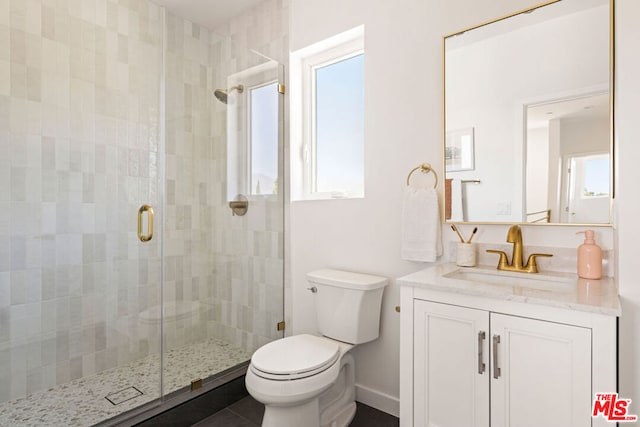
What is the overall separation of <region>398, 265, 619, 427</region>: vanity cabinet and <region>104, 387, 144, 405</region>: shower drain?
141cm

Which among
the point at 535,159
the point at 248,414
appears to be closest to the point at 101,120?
the point at 248,414

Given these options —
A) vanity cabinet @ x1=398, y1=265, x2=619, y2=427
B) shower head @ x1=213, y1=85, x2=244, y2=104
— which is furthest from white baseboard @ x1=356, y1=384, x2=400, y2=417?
shower head @ x1=213, y1=85, x2=244, y2=104

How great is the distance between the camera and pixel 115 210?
1994mm

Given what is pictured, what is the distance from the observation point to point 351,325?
1.80m

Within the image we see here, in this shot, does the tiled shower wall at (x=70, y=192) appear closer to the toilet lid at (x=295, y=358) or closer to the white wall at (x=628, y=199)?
the toilet lid at (x=295, y=358)

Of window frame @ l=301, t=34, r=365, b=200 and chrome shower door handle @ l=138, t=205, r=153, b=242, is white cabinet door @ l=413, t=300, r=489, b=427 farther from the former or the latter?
chrome shower door handle @ l=138, t=205, r=153, b=242

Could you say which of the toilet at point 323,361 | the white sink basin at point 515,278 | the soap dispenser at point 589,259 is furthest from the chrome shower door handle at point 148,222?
the soap dispenser at point 589,259

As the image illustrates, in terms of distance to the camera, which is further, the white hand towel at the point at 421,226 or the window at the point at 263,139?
the window at the point at 263,139

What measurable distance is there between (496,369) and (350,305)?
0.78m

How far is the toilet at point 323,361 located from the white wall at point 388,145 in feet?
0.46

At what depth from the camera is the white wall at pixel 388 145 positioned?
5.49ft

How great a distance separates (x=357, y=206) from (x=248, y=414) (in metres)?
1.30

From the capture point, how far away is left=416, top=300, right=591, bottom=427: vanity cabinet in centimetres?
103

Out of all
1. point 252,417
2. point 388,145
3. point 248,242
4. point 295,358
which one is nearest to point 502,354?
point 295,358
